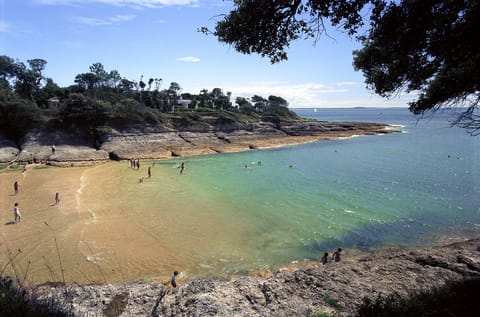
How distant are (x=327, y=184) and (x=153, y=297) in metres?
26.4

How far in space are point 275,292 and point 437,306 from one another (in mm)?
4097

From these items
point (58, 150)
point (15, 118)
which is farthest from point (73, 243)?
point (15, 118)

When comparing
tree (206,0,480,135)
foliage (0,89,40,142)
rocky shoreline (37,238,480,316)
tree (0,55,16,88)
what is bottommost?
rocky shoreline (37,238,480,316)

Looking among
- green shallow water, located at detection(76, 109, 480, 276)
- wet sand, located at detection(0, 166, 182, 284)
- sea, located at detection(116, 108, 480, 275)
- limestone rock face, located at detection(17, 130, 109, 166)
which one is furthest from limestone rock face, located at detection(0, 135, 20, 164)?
sea, located at detection(116, 108, 480, 275)

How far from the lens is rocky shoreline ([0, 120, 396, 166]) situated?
42531mm

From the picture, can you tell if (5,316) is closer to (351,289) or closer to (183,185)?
(351,289)

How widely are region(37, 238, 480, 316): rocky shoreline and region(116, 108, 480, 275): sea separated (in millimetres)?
4948

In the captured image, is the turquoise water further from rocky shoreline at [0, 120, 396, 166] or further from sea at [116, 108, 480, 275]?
rocky shoreline at [0, 120, 396, 166]

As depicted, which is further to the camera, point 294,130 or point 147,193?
point 294,130

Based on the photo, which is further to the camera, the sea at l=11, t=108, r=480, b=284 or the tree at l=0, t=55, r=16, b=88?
the tree at l=0, t=55, r=16, b=88

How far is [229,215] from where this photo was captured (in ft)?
73.2

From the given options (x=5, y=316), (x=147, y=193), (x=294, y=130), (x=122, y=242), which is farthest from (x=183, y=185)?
(x=294, y=130)

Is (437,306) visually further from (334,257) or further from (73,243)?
(73,243)

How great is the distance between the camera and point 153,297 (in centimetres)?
853
